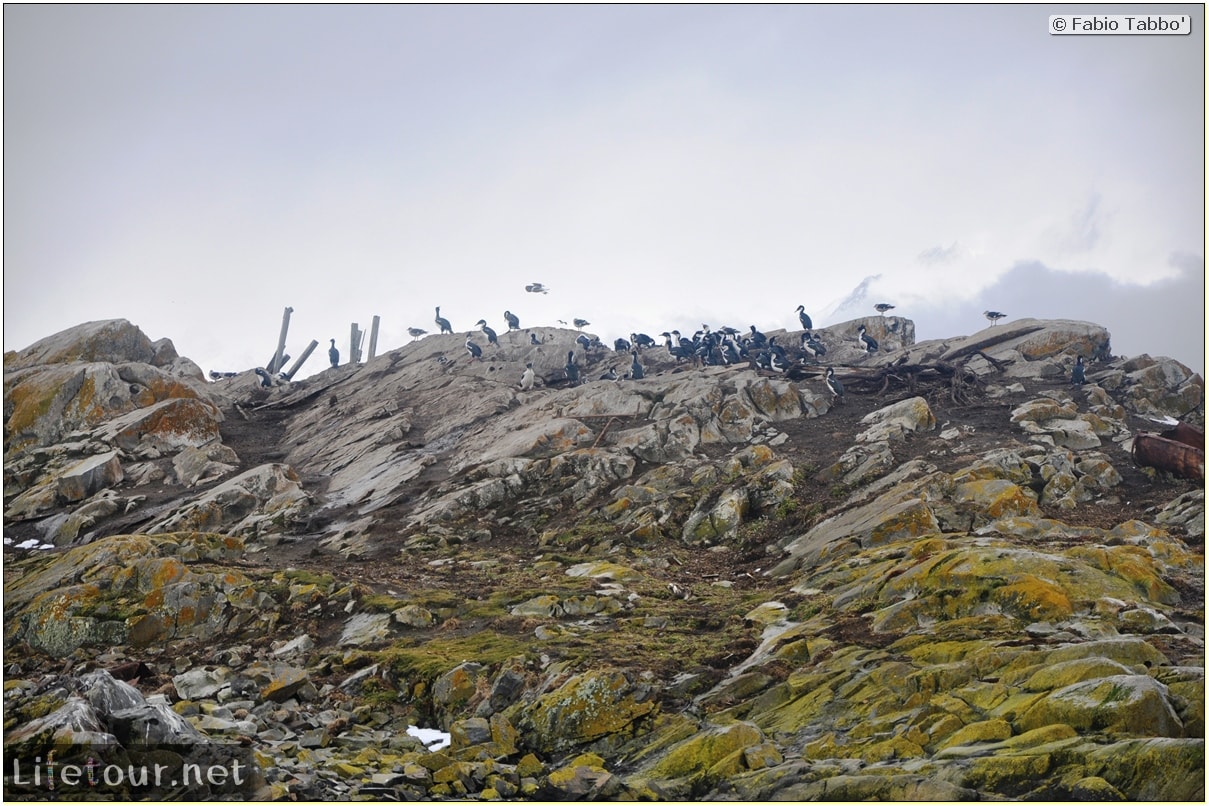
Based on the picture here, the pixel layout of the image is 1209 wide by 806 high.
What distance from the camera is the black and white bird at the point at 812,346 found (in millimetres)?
33625

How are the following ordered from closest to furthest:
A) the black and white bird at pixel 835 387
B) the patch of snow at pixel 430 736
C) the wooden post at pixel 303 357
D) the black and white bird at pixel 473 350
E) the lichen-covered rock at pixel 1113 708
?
the lichen-covered rock at pixel 1113 708 → the patch of snow at pixel 430 736 → the black and white bird at pixel 835 387 → the black and white bird at pixel 473 350 → the wooden post at pixel 303 357

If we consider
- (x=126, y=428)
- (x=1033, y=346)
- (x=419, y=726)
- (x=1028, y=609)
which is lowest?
(x=419, y=726)

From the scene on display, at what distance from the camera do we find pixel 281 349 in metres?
51.0

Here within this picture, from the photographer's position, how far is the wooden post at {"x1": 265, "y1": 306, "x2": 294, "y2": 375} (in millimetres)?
50031

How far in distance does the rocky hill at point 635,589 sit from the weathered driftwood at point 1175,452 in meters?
0.42

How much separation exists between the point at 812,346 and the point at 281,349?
109ft

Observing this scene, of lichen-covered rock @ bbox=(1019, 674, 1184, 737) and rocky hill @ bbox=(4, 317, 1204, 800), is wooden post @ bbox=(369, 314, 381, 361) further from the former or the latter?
lichen-covered rock @ bbox=(1019, 674, 1184, 737)

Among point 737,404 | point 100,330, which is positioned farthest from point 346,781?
point 100,330

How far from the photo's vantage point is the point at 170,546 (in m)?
17.2

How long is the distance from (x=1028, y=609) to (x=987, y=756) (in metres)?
3.54

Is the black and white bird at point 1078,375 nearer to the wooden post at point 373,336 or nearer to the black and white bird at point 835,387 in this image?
the black and white bird at point 835,387

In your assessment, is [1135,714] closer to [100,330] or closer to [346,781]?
[346,781]

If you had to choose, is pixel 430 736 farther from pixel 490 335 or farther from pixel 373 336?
pixel 373 336

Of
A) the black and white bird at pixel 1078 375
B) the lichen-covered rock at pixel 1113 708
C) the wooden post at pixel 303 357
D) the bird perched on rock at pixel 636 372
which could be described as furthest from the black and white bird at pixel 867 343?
the wooden post at pixel 303 357
